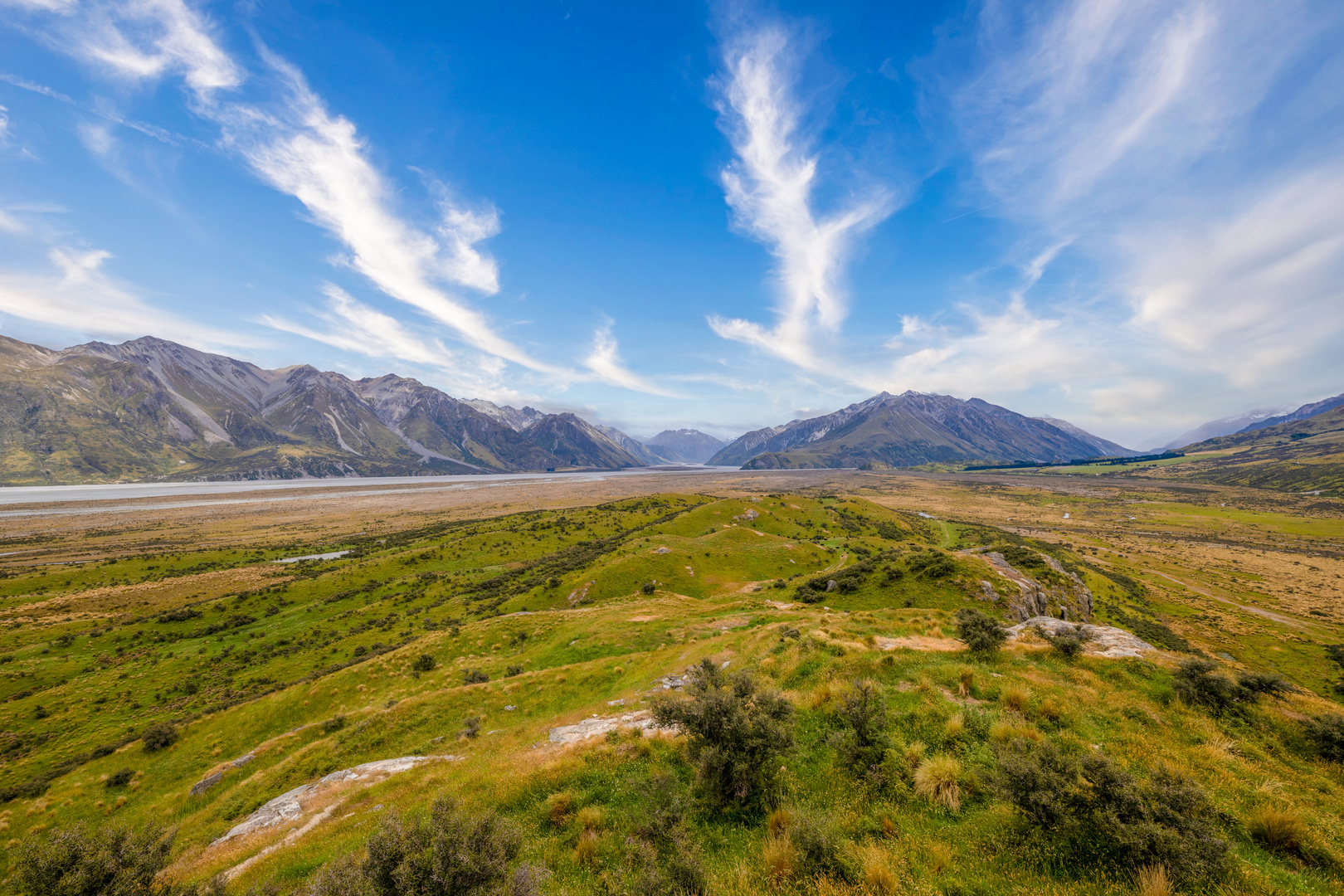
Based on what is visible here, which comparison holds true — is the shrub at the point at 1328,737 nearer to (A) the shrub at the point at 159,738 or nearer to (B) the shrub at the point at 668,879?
(B) the shrub at the point at 668,879

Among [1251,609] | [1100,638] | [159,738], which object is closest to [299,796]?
[159,738]

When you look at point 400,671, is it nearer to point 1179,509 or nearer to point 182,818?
point 182,818

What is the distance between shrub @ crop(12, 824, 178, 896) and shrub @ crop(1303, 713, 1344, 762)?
26427mm

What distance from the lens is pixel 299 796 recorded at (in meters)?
16.3

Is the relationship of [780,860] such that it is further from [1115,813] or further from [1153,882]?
[1115,813]

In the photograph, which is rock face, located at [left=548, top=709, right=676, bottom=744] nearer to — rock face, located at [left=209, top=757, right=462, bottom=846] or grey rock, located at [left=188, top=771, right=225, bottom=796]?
rock face, located at [left=209, top=757, right=462, bottom=846]

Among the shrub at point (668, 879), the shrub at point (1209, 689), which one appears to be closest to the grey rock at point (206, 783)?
the shrub at point (668, 879)

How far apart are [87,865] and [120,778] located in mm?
28365

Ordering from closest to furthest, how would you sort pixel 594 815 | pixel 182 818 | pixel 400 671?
1. pixel 594 815
2. pixel 182 818
3. pixel 400 671

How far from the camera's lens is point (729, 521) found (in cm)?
8394

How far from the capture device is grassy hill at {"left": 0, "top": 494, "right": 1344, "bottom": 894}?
8156 mm

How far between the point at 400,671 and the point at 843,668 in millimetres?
32852

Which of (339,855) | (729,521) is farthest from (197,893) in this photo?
(729,521)

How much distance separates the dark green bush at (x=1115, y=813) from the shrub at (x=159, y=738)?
4522cm
